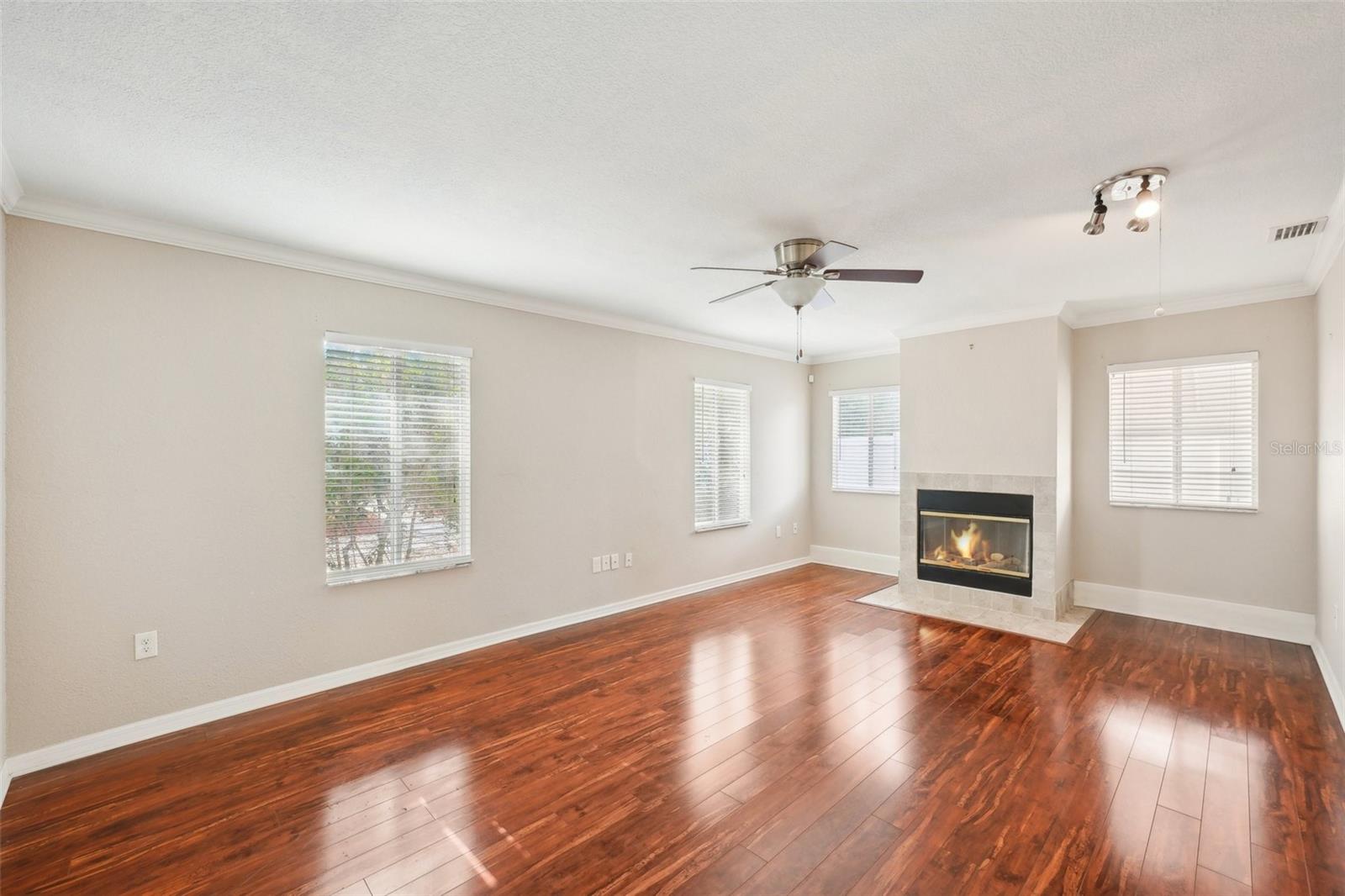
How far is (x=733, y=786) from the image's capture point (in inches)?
96.0

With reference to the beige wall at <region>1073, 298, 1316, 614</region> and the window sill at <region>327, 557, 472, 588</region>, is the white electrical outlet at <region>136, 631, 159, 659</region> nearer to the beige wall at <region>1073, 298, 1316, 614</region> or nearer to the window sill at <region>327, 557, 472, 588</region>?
the window sill at <region>327, 557, 472, 588</region>

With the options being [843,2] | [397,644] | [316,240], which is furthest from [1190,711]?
[316,240]

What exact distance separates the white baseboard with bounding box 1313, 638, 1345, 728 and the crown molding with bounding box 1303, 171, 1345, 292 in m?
2.43

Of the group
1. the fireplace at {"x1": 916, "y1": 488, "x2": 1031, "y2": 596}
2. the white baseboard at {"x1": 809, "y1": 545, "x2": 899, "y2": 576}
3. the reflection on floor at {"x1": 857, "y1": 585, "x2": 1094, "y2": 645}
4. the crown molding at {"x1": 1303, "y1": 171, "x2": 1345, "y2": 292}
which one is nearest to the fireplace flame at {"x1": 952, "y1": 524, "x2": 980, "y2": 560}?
the fireplace at {"x1": 916, "y1": 488, "x2": 1031, "y2": 596}

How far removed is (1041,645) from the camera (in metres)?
4.20

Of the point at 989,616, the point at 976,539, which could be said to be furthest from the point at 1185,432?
the point at 989,616

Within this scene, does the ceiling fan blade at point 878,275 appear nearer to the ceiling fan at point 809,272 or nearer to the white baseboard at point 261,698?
the ceiling fan at point 809,272

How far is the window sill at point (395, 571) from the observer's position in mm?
3541

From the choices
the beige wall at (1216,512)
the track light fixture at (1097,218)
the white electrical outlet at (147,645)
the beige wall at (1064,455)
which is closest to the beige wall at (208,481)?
the white electrical outlet at (147,645)

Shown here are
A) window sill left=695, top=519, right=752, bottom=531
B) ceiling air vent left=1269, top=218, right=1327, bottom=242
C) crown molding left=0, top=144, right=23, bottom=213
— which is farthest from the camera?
window sill left=695, top=519, right=752, bottom=531

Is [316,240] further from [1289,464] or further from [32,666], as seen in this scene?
[1289,464]

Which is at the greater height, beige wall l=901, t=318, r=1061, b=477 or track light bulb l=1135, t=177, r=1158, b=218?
track light bulb l=1135, t=177, r=1158, b=218

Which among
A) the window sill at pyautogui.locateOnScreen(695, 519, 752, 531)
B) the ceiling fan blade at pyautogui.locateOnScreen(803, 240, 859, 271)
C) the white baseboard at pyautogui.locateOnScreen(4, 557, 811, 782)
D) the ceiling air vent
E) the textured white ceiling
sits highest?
the textured white ceiling

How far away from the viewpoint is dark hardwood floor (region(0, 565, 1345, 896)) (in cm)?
195
